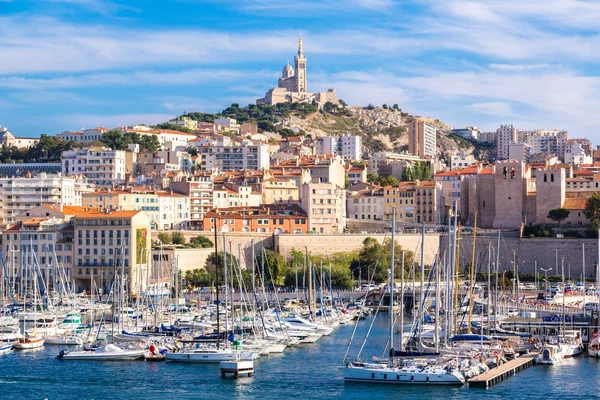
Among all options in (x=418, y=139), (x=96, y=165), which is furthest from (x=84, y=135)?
(x=418, y=139)

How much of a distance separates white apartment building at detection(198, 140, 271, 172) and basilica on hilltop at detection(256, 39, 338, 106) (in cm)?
3924

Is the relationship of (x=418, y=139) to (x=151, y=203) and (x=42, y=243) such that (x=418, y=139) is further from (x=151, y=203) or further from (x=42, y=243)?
(x=42, y=243)

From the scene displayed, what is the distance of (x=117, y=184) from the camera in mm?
79312

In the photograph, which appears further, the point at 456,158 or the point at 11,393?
the point at 456,158

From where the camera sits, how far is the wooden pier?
30562 mm

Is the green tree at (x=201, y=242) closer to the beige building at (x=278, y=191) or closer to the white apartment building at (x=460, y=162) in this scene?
the beige building at (x=278, y=191)

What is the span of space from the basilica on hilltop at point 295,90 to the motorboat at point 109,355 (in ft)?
309

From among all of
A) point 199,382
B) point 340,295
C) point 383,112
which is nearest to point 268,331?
point 199,382

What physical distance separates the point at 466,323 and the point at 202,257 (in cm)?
2153

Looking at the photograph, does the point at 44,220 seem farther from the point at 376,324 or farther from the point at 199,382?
the point at 199,382

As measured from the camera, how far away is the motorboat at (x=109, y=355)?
3559cm

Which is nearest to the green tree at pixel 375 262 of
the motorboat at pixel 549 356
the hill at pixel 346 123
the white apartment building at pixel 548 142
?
the motorboat at pixel 549 356

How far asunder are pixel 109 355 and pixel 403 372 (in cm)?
1009

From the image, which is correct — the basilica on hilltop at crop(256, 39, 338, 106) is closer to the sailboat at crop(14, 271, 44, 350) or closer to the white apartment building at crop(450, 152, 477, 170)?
Answer: the white apartment building at crop(450, 152, 477, 170)
